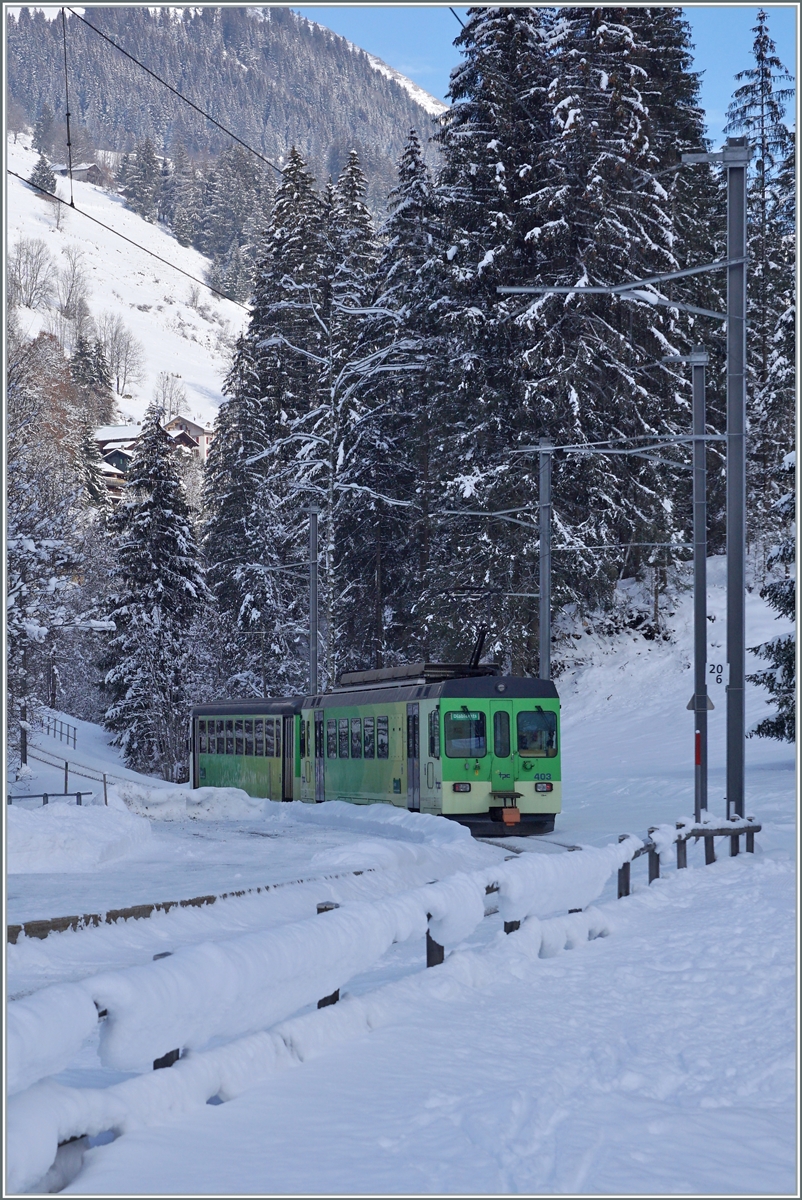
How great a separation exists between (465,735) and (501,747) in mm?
821

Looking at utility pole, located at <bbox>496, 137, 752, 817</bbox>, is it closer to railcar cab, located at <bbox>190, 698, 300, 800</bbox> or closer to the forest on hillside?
the forest on hillside

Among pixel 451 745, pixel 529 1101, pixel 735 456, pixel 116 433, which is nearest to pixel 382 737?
pixel 451 745

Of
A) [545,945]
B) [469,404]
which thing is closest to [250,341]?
[469,404]

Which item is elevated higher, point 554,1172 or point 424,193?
point 424,193

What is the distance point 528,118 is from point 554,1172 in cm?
4336

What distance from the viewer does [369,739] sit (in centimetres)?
2900

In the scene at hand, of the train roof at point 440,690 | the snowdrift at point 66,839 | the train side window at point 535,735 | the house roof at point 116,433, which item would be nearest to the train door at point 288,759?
the train roof at point 440,690

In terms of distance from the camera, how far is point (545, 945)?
11.9 m

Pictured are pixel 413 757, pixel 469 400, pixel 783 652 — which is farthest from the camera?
pixel 469 400

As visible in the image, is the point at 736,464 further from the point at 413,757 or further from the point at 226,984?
the point at 226,984

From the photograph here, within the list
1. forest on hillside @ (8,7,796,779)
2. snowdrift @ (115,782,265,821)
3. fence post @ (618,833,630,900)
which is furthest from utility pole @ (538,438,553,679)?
fence post @ (618,833,630,900)

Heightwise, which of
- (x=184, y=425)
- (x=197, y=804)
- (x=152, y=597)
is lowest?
(x=197, y=804)

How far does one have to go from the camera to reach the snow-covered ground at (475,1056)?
6.09 m

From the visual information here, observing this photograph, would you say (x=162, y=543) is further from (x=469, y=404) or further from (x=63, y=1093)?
(x=63, y=1093)
